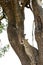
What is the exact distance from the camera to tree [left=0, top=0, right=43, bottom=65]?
1844 millimetres

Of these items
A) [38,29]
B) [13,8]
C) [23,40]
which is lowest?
[23,40]

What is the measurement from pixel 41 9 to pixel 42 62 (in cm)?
50

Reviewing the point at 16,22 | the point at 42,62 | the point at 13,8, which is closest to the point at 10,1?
the point at 13,8

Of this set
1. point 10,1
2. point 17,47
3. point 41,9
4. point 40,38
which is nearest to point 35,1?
point 41,9

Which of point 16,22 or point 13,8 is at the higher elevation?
point 13,8

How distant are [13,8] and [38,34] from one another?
361 millimetres

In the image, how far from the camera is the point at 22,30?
1.95 m

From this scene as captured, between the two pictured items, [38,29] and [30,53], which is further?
[30,53]

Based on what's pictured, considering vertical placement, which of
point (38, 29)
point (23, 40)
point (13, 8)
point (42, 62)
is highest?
point (13, 8)

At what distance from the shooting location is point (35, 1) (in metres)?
1.90

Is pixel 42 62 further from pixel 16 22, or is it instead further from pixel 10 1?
pixel 10 1

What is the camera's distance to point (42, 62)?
6.18 feet

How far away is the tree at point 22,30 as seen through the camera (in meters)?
1.84

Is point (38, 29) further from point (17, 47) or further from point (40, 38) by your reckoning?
point (17, 47)
